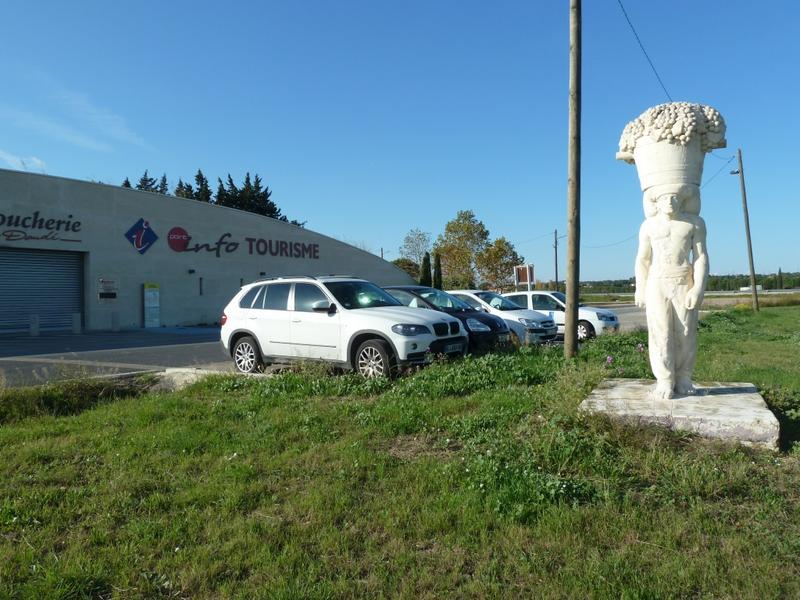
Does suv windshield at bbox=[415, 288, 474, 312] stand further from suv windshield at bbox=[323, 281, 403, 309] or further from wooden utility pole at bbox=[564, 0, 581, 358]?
wooden utility pole at bbox=[564, 0, 581, 358]

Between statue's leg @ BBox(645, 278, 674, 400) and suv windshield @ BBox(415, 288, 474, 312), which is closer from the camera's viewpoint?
statue's leg @ BBox(645, 278, 674, 400)

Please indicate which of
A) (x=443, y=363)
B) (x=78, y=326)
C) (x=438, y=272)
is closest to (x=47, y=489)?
(x=443, y=363)

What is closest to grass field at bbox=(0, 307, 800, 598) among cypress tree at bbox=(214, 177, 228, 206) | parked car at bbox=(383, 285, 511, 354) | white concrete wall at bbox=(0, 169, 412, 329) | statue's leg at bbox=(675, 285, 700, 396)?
statue's leg at bbox=(675, 285, 700, 396)

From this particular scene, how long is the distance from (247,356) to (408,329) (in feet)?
10.7

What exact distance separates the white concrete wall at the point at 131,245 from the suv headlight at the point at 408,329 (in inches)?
819

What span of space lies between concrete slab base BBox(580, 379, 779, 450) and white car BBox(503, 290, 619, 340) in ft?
36.7

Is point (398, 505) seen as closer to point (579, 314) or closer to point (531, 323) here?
point (531, 323)

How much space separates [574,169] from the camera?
997cm

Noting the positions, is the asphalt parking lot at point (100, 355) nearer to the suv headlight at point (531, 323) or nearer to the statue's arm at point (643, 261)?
the statue's arm at point (643, 261)

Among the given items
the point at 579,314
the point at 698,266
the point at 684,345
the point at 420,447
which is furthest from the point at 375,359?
the point at 579,314

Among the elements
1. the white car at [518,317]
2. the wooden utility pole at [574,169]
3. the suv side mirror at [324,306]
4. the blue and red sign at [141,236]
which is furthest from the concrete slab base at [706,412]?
the blue and red sign at [141,236]

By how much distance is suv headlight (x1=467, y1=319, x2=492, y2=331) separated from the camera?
1133 cm

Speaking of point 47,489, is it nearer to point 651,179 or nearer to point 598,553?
point 598,553

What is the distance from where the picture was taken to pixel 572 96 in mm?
9992
